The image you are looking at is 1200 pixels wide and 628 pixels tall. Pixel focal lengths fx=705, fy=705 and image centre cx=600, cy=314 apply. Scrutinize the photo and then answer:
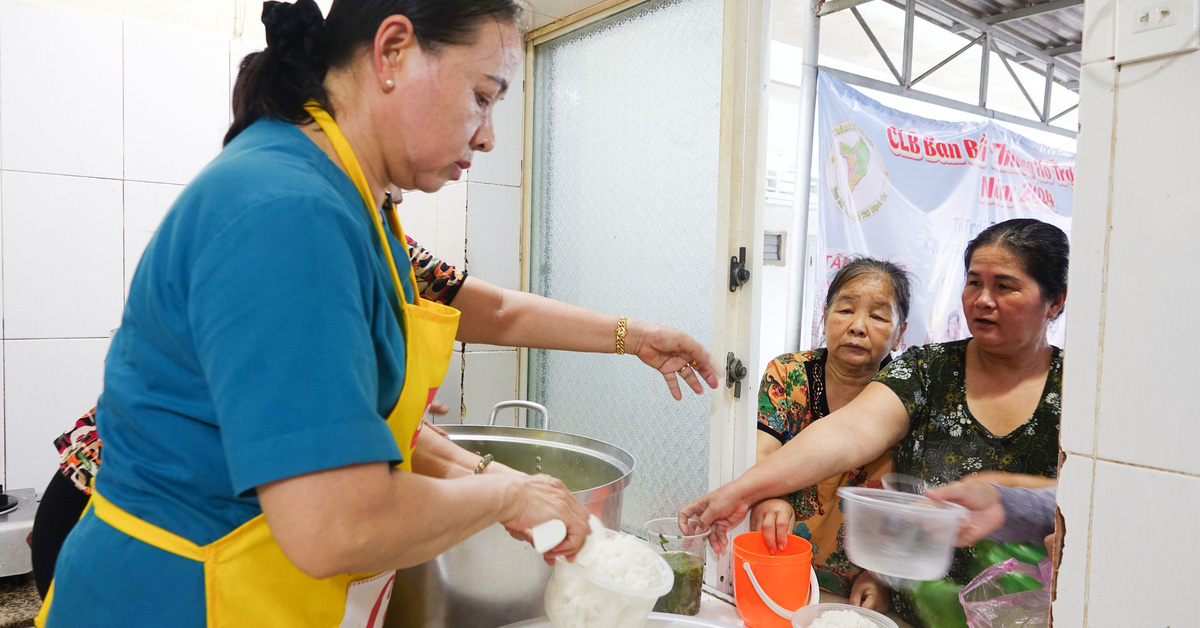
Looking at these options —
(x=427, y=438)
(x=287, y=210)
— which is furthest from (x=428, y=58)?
(x=427, y=438)

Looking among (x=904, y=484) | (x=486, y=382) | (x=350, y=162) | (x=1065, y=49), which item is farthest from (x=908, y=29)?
(x=486, y=382)

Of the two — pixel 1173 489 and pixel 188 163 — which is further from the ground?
pixel 188 163

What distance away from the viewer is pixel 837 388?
4.61 ft

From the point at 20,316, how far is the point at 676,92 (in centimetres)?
198

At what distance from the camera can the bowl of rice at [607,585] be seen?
836mm

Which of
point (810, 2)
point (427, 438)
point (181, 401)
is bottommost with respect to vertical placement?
point (427, 438)

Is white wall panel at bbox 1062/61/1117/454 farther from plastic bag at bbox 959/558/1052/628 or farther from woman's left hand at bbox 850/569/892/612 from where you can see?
woman's left hand at bbox 850/569/892/612

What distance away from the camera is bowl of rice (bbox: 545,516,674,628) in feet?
2.74

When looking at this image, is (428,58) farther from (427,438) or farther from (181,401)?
(427,438)

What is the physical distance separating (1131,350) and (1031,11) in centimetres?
68

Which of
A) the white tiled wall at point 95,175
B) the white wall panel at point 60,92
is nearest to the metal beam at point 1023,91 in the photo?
the white tiled wall at point 95,175

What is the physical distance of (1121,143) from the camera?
661mm

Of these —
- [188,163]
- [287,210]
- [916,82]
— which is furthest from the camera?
[188,163]

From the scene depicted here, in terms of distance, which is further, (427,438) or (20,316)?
(20,316)
